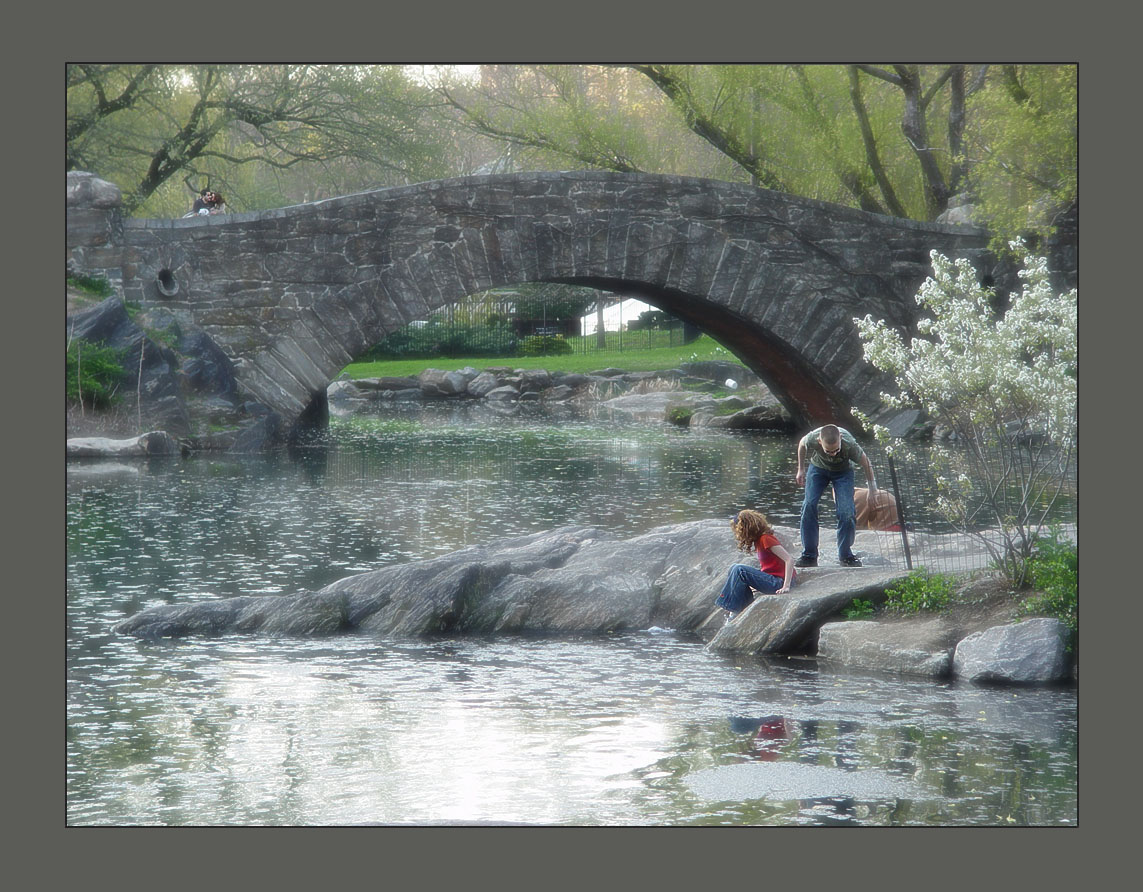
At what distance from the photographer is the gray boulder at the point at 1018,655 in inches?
293

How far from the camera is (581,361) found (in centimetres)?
3906

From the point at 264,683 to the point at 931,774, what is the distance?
344 centimetres

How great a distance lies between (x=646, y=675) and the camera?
769 cm

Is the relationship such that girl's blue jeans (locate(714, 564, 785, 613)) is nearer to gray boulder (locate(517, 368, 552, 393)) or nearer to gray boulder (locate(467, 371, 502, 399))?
gray boulder (locate(517, 368, 552, 393))

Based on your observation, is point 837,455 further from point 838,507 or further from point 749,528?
point 749,528

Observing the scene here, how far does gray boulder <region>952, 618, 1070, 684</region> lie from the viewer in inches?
293

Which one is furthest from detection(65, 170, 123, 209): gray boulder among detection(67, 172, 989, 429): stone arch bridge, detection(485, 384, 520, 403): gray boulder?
detection(485, 384, 520, 403): gray boulder

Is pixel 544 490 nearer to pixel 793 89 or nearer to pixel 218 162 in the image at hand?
pixel 793 89

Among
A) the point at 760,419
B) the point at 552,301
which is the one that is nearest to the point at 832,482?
the point at 760,419

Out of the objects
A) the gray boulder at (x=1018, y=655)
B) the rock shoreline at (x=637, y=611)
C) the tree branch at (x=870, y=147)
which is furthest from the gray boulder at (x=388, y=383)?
the gray boulder at (x=1018, y=655)

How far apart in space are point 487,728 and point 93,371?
11628mm

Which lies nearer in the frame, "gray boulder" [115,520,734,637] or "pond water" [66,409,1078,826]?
"pond water" [66,409,1078,826]

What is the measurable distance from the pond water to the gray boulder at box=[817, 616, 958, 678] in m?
0.20

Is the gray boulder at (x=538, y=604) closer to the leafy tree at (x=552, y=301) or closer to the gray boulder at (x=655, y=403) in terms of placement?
the gray boulder at (x=655, y=403)
